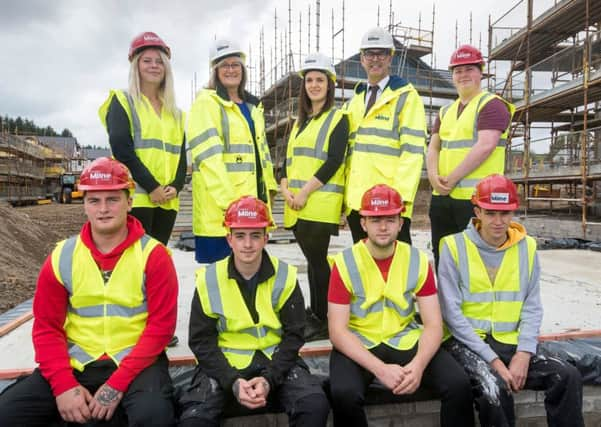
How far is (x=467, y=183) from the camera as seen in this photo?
10.2 feet

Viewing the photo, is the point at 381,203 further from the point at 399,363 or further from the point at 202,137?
the point at 202,137

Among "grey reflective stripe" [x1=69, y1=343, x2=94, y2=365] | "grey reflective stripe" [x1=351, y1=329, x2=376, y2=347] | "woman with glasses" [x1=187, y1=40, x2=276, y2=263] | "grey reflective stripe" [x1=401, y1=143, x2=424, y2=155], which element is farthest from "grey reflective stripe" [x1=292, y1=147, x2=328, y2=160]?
"grey reflective stripe" [x1=69, y1=343, x2=94, y2=365]

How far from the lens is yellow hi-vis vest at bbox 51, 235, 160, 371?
2277 millimetres

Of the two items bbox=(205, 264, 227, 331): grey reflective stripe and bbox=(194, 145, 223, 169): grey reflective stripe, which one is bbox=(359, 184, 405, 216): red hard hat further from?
bbox=(194, 145, 223, 169): grey reflective stripe

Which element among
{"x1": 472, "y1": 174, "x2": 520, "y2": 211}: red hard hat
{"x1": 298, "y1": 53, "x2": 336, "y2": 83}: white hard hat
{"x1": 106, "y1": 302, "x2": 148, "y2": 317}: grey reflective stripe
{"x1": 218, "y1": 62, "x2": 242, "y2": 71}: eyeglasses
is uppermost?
{"x1": 298, "y1": 53, "x2": 336, "y2": 83}: white hard hat

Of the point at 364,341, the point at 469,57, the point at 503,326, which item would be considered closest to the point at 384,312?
the point at 364,341

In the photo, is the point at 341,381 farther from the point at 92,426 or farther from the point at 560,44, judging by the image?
the point at 560,44

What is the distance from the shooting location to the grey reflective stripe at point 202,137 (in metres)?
2.90

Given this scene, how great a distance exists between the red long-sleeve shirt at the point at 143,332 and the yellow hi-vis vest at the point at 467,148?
2.03 m

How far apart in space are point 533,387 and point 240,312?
1698 millimetres

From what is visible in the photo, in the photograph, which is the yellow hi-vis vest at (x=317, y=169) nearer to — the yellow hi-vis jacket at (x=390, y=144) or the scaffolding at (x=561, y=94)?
the yellow hi-vis jacket at (x=390, y=144)

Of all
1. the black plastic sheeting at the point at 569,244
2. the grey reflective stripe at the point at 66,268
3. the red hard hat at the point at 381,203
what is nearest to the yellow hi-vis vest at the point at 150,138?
the grey reflective stripe at the point at 66,268

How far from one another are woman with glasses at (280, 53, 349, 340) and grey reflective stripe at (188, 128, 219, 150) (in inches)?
26.0

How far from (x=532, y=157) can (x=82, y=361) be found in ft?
48.0
